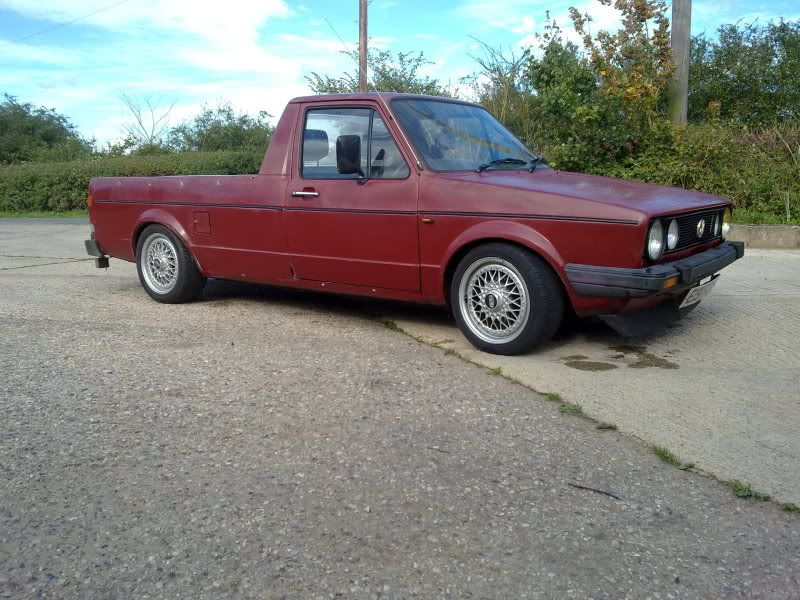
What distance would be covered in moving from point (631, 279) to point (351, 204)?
2085mm

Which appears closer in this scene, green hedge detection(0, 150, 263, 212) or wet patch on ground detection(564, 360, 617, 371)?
wet patch on ground detection(564, 360, 617, 371)

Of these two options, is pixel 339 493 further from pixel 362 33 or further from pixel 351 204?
pixel 362 33

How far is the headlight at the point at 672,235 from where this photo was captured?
4.78m

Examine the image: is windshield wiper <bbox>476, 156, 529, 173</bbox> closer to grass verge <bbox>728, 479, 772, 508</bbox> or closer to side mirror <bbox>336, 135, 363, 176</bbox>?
side mirror <bbox>336, 135, 363, 176</bbox>

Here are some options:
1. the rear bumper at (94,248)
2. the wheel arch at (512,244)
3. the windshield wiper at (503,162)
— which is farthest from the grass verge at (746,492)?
the rear bumper at (94,248)

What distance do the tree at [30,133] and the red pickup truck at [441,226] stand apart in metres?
31.7

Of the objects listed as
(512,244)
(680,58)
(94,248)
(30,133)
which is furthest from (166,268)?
(30,133)

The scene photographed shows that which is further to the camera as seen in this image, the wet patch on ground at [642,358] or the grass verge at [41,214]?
the grass verge at [41,214]

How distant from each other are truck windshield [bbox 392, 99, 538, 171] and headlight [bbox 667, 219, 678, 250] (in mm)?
1335

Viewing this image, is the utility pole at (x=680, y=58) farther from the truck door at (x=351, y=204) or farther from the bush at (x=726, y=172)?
the truck door at (x=351, y=204)

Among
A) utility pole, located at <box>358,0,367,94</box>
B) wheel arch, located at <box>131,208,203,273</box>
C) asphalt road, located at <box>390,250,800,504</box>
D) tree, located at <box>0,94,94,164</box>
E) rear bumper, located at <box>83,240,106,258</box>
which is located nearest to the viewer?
asphalt road, located at <box>390,250,800,504</box>

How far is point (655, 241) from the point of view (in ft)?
15.3

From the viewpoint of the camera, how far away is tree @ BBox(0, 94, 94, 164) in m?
37.8

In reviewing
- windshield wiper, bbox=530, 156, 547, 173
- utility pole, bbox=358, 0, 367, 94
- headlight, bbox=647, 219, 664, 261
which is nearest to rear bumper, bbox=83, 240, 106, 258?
windshield wiper, bbox=530, 156, 547, 173
